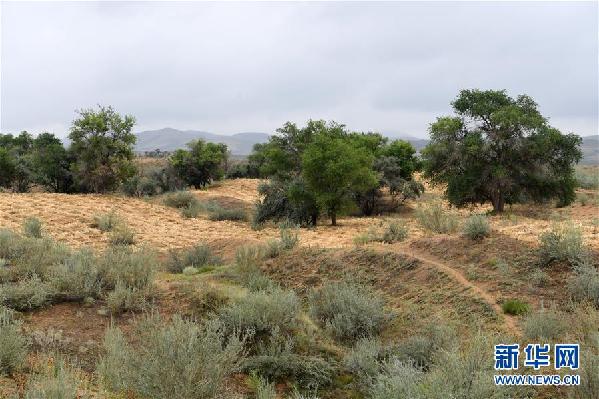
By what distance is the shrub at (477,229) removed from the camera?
36.9ft

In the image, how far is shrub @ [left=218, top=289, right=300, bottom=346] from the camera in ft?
25.0

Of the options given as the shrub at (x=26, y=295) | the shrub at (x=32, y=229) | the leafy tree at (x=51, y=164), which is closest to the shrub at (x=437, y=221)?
the shrub at (x=26, y=295)

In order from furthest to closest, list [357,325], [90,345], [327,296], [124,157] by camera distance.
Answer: [124,157], [327,296], [357,325], [90,345]

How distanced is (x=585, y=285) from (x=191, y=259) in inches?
380

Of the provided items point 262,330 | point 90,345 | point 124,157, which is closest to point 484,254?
point 262,330

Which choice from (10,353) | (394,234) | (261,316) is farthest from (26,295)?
(394,234)

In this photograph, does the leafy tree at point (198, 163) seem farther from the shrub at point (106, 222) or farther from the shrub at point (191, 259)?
the shrub at point (191, 259)

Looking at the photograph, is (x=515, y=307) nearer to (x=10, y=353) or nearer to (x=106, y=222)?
(x=10, y=353)

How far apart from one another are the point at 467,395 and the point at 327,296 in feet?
17.3

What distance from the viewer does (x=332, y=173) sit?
2147 cm

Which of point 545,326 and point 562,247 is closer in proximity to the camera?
point 545,326

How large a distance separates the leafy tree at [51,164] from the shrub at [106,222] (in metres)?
15.4

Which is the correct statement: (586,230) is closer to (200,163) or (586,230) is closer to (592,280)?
(592,280)

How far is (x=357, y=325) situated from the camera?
8383mm
